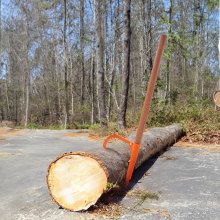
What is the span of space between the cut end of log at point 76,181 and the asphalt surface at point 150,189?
0.40 feet

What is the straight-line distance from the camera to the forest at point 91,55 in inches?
785

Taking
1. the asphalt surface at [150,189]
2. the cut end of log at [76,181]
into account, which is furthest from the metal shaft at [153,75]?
the asphalt surface at [150,189]

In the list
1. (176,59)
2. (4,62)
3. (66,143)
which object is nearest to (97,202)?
(66,143)

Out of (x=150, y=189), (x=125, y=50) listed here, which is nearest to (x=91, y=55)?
(x=125, y=50)

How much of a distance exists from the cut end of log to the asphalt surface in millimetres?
123

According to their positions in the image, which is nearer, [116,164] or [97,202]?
[97,202]

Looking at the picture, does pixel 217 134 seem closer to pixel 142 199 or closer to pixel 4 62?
pixel 142 199

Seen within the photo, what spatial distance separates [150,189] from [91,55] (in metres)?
24.4

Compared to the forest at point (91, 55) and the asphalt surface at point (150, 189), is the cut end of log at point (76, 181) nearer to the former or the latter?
the asphalt surface at point (150, 189)

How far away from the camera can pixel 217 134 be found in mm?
8852

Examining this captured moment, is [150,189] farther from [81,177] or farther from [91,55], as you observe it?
[91,55]

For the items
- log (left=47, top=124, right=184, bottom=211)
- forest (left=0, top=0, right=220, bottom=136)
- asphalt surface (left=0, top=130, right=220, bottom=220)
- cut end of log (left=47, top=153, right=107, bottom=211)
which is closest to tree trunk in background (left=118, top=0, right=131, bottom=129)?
forest (left=0, top=0, right=220, bottom=136)

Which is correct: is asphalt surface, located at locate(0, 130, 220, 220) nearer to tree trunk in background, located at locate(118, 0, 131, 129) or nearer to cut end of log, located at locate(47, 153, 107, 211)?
cut end of log, located at locate(47, 153, 107, 211)

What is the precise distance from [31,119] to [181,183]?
25421 millimetres
